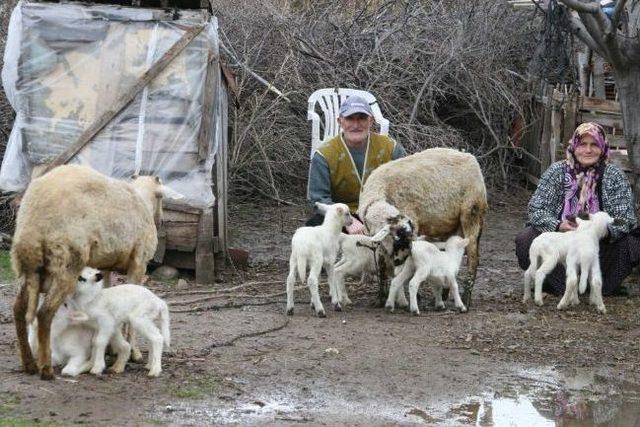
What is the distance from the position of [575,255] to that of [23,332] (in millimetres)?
4513

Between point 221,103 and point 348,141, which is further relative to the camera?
point 221,103

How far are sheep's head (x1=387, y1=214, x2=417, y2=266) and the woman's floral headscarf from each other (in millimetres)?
1780

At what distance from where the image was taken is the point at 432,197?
29.2 feet

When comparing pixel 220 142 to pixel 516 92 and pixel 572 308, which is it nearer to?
pixel 572 308

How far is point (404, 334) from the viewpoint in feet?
26.2

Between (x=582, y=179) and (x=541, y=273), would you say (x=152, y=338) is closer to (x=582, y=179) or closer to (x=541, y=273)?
(x=541, y=273)

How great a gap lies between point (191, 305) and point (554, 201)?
3178 millimetres

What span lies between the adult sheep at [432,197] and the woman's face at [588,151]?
3.09 ft

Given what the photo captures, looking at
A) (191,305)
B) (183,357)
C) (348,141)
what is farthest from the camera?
(348,141)

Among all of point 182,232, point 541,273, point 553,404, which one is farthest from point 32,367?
point 541,273

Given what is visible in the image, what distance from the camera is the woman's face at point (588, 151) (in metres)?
9.51

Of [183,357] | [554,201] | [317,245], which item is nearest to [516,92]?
[554,201]

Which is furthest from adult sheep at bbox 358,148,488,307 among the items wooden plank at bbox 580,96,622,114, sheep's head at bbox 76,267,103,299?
wooden plank at bbox 580,96,622,114

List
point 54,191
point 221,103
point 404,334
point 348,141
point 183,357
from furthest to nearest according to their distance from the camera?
1. point 221,103
2. point 348,141
3. point 404,334
4. point 183,357
5. point 54,191
